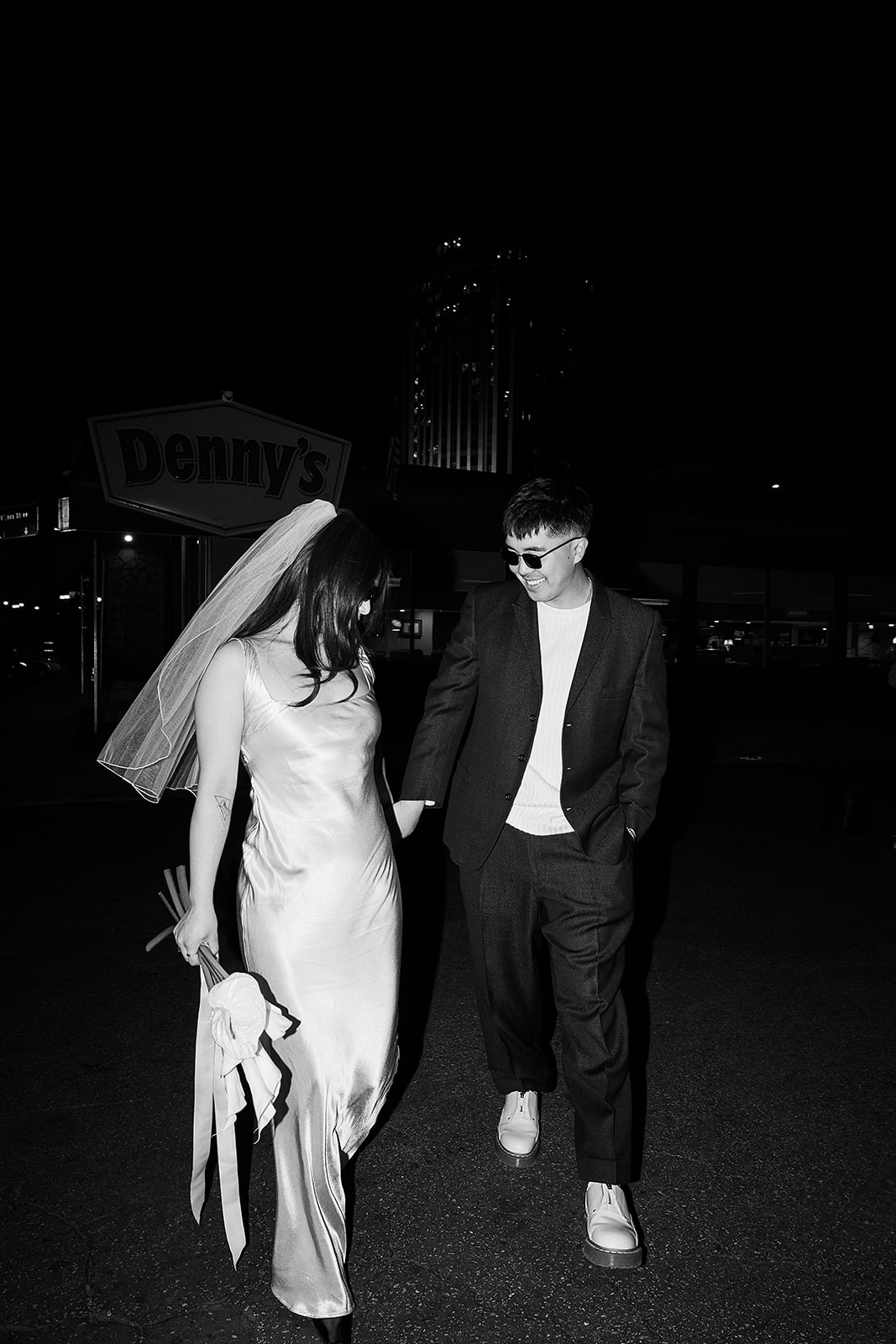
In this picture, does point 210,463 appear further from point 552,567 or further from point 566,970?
point 566,970

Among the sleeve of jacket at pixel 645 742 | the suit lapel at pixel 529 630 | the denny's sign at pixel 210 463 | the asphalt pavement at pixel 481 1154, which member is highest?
the denny's sign at pixel 210 463

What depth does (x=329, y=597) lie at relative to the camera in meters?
2.40

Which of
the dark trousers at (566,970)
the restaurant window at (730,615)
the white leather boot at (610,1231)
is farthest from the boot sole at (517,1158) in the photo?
the restaurant window at (730,615)

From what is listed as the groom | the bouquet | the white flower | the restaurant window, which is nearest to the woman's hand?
the bouquet

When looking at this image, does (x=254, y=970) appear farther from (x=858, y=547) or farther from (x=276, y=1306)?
(x=858, y=547)

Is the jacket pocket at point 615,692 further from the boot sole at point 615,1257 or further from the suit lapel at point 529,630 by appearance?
the boot sole at point 615,1257

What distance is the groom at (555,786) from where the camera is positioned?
→ 2688mm

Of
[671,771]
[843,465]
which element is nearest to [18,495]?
[843,465]

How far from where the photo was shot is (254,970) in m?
2.39

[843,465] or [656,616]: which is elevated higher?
[843,465]

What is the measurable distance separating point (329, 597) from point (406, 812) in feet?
2.86

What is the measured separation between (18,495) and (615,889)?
241 feet

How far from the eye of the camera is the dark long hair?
239 centimetres

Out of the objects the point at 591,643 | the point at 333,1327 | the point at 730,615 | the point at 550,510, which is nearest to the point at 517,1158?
the point at 333,1327
